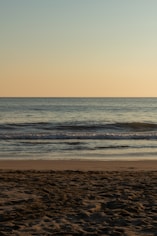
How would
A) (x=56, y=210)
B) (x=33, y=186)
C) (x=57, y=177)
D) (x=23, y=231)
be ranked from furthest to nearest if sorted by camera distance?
(x=57, y=177), (x=33, y=186), (x=56, y=210), (x=23, y=231)

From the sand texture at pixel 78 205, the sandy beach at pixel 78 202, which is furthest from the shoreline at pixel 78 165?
the sand texture at pixel 78 205

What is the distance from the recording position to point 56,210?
645 centimetres

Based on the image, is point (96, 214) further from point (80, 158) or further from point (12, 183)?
point (80, 158)

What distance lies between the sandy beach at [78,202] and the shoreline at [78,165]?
0.88 meters

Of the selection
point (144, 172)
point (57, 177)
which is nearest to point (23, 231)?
point (57, 177)

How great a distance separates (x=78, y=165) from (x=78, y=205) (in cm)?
580

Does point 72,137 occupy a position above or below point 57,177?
above

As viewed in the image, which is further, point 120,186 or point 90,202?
point 120,186

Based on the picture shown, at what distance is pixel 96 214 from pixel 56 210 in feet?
2.38

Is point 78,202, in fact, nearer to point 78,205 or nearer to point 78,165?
point 78,205

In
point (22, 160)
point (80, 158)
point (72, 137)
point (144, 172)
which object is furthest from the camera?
point (72, 137)

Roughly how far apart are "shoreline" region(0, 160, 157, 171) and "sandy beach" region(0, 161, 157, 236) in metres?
0.88

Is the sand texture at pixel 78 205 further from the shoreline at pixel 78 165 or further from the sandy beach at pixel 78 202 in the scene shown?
the shoreline at pixel 78 165

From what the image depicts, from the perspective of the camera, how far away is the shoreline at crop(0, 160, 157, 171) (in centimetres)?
1184
